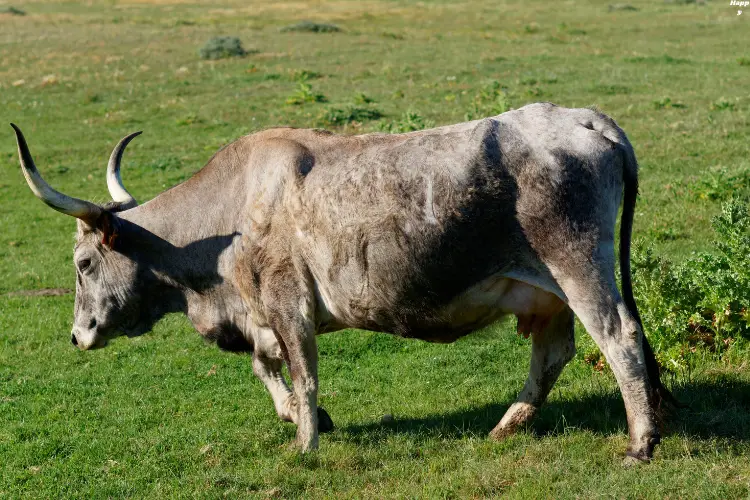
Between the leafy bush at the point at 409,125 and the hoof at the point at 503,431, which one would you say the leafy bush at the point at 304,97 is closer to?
the leafy bush at the point at 409,125

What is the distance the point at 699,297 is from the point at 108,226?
16.8 ft

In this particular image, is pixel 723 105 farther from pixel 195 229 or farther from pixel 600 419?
pixel 195 229

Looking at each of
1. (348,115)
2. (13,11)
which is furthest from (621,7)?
(13,11)

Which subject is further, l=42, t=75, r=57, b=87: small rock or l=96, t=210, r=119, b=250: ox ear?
l=42, t=75, r=57, b=87: small rock

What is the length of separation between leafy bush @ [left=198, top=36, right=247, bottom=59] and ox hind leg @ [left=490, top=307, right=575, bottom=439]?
27.5 metres

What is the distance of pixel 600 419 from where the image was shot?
287 inches

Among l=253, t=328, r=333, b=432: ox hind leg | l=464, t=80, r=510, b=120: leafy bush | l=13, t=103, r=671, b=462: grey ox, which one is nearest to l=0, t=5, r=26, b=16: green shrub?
l=464, t=80, r=510, b=120: leafy bush

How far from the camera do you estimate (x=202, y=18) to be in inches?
2008

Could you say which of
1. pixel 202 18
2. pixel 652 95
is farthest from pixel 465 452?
pixel 202 18

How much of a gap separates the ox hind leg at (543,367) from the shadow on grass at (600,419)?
15 centimetres

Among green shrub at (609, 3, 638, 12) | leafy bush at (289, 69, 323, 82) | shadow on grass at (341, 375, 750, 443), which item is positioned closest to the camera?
shadow on grass at (341, 375, 750, 443)

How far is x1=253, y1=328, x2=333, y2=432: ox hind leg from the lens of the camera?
7812 millimetres

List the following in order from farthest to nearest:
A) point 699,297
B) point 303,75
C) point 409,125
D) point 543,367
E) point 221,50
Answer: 1. point 221,50
2. point 303,75
3. point 409,125
4. point 699,297
5. point 543,367

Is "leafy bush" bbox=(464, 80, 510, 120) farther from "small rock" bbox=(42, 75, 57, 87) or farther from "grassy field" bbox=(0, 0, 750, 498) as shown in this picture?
"small rock" bbox=(42, 75, 57, 87)
